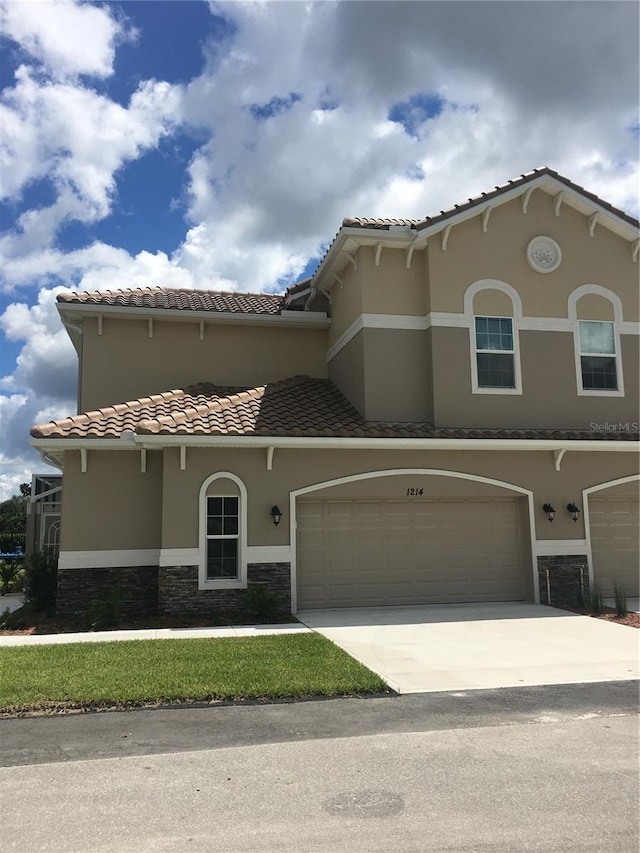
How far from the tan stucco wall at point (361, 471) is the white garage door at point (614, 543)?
0.62 m

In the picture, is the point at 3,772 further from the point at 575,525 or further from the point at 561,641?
the point at 575,525

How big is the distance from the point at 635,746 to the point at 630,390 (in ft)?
36.5

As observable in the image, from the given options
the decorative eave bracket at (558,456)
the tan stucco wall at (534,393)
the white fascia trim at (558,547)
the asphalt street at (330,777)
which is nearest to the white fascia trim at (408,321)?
the tan stucco wall at (534,393)

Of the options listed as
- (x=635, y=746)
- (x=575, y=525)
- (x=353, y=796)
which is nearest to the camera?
(x=353, y=796)

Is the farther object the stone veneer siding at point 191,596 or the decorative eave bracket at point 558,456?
the decorative eave bracket at point 558,456

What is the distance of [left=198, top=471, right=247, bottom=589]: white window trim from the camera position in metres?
12.5

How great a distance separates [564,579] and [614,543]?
164 cm

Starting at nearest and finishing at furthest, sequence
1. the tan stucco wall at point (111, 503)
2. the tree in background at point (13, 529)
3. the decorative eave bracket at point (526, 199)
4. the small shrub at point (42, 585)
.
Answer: the tan stucco wall at point (111, 503) < the small shrub at point (42, 585) < the decorative eave bracket at point (526, 199) < the tree in background at point (13, 529)

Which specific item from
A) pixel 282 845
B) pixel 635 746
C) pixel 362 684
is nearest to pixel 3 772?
pixel 282 845

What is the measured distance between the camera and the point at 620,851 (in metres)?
3.97

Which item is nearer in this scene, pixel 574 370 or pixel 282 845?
pixel 282 845

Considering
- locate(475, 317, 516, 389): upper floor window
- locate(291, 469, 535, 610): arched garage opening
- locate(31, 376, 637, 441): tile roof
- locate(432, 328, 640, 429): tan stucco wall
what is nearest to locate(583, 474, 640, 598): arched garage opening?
locate(31, 376, 637, 441): tile roof

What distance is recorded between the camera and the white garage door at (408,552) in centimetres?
1330

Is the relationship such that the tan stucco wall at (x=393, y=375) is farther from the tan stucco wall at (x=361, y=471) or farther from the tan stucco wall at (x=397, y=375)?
the tan stucco wall at (x=361, y=471)
